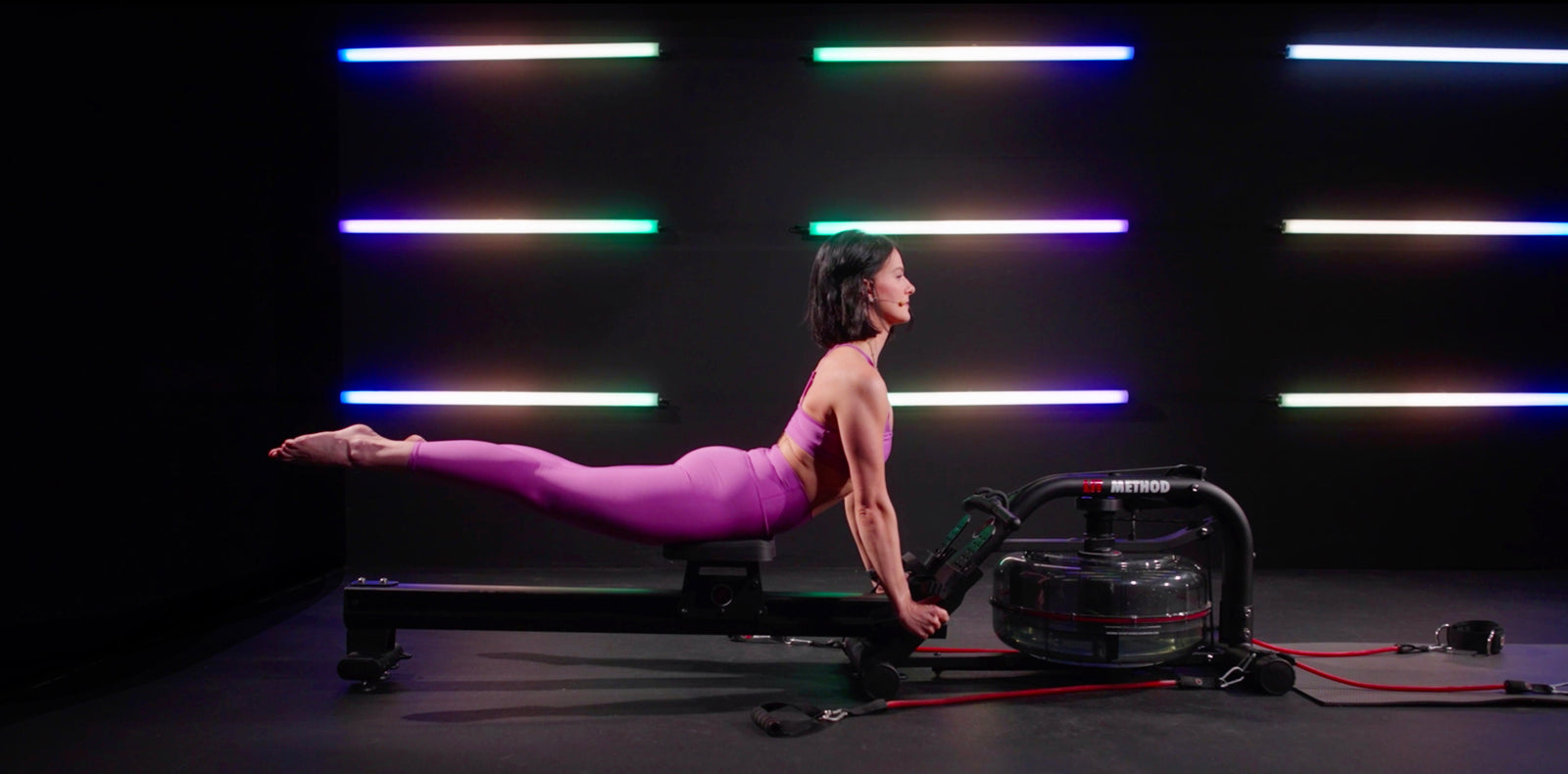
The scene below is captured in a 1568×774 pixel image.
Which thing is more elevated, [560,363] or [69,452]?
[560,363]

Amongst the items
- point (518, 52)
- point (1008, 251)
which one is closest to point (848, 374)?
point (1008, 251)

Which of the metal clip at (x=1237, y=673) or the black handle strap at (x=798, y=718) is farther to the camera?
the metal clip at (x=1237, y=673)

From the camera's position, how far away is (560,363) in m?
4.14

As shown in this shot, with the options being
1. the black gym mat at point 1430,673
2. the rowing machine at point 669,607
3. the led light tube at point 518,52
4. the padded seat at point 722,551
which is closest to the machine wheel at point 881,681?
the rowing machine at point 669,607

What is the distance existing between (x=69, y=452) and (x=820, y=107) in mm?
3103

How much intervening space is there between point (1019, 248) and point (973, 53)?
908 millimetres

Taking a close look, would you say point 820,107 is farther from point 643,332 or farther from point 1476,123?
point 1476,123

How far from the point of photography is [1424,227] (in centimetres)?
408

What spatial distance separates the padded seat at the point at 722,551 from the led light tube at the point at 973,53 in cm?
261

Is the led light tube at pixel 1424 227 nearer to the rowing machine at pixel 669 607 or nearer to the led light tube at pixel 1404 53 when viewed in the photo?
the led light tube at pixel 1404 53

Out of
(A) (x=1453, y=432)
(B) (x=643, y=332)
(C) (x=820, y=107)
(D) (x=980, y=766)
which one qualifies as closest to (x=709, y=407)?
(B) (x=643, y=332)

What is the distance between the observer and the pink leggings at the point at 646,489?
226cm

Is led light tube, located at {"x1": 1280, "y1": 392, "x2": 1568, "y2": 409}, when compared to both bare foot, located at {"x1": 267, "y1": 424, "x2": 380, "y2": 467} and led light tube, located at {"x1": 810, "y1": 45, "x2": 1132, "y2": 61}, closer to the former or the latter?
led light tube, located at {"x1": 810, "y1": 45, "x2": 1132, "y2": 61}

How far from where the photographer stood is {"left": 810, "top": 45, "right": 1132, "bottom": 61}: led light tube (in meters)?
4.06
